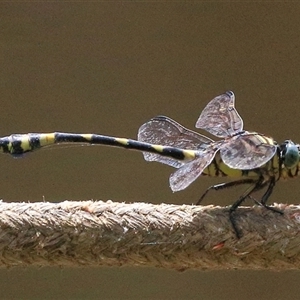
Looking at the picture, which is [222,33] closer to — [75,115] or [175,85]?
[175,85]

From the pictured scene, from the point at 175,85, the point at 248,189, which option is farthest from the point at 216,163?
the point at 175,85

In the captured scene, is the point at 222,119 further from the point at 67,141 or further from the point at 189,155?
the point at 67,141

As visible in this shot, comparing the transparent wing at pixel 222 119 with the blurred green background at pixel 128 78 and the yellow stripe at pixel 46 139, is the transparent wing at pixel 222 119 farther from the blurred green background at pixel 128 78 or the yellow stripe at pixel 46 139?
the blurred green background at pixel 128 78

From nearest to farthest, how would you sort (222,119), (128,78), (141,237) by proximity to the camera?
(141,237)
(222,119)
(128,78)

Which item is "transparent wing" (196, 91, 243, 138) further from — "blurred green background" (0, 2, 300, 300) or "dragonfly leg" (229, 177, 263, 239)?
"blurred green background" (0, 2, 300, 300)

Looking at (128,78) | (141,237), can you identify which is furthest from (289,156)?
(128,78)
